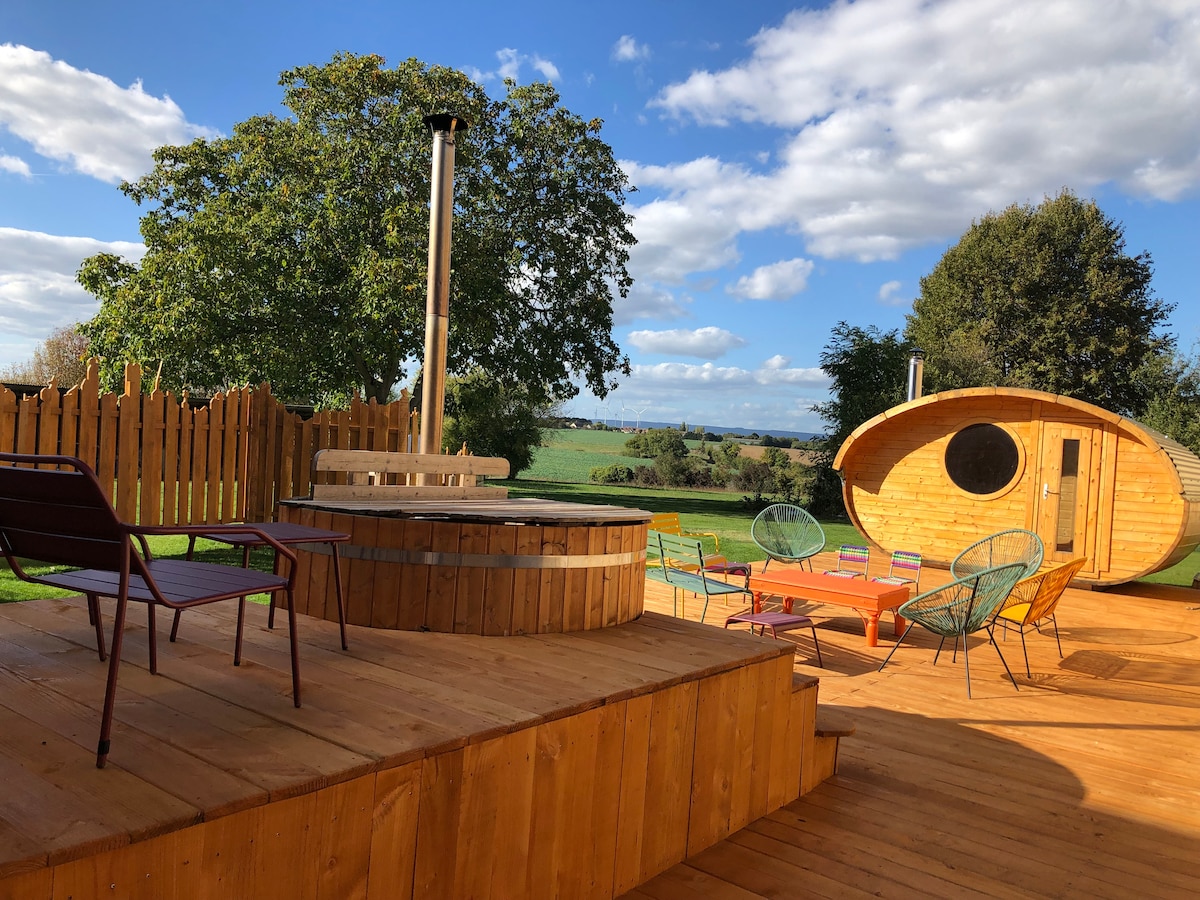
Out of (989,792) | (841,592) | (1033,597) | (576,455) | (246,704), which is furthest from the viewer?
(576,455)

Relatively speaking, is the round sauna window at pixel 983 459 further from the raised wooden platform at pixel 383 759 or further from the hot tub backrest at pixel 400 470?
the raised wooden platform at pixel 383 759

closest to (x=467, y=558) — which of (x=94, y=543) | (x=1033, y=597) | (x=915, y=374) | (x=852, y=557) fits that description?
(x=94, y=543)

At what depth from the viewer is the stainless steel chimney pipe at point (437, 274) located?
232 inches

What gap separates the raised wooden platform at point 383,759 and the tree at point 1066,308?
1022 inches

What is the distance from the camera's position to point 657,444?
3600cm

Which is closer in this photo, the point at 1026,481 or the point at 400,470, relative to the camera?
the point at 400,470

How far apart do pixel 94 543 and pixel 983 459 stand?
12583 mm

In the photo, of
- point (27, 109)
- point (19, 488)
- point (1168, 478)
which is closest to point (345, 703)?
point (19, 488)

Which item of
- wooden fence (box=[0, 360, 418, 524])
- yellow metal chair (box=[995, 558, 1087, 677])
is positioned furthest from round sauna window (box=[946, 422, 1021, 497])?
wooden fence (box=[0, 360, 418, 524])

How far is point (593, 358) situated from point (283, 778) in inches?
733

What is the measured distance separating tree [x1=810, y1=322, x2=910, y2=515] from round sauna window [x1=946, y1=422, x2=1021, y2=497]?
28.4 ft

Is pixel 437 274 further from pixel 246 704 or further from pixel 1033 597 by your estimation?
pixel 1033 597

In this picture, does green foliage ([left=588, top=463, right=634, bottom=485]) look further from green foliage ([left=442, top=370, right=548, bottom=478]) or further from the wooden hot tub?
the wooden hot tub

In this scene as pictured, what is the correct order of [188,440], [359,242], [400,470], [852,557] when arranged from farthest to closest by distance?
[359,242] < [852,557] < [188,440] < [400,470]
